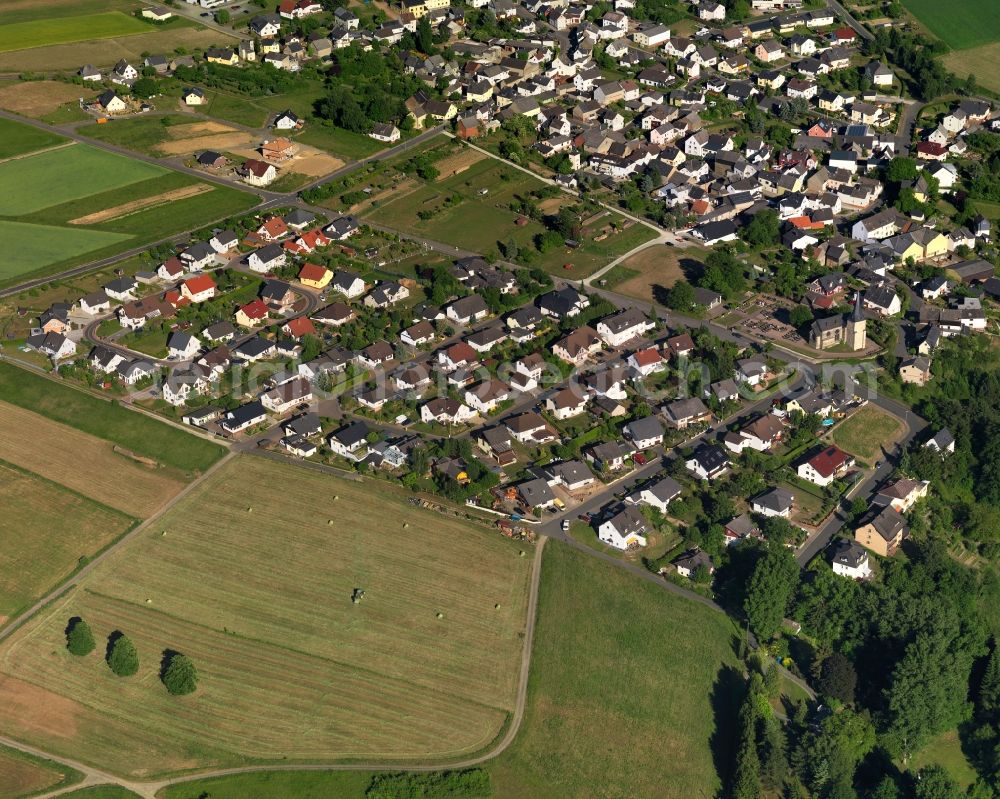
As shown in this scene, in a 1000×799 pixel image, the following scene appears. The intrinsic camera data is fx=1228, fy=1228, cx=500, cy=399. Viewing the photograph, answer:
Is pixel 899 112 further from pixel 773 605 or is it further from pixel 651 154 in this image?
pixel 773 605

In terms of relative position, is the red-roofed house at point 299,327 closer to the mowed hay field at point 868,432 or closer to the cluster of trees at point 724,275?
the cluster of trees at point 724,275

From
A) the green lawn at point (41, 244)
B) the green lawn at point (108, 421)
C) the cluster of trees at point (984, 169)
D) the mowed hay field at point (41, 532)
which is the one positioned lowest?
the green lawn at point (41, 244)

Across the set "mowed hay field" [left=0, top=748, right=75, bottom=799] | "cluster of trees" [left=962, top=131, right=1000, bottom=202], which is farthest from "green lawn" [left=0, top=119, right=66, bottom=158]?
"cluster of trees" [left=962, top=131, right=1000, bottom=202]

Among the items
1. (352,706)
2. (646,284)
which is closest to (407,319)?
(646,284)

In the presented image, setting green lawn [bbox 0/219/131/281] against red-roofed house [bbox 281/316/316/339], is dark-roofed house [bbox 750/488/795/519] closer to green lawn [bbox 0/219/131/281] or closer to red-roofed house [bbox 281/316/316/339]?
red-roofed house [bbox 281/316/316/339]

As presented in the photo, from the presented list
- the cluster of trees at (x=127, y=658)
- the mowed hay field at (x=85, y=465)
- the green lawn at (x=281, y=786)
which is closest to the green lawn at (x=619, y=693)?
the green lawn at (x=281, y=786)

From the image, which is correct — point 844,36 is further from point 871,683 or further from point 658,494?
point 871,683
